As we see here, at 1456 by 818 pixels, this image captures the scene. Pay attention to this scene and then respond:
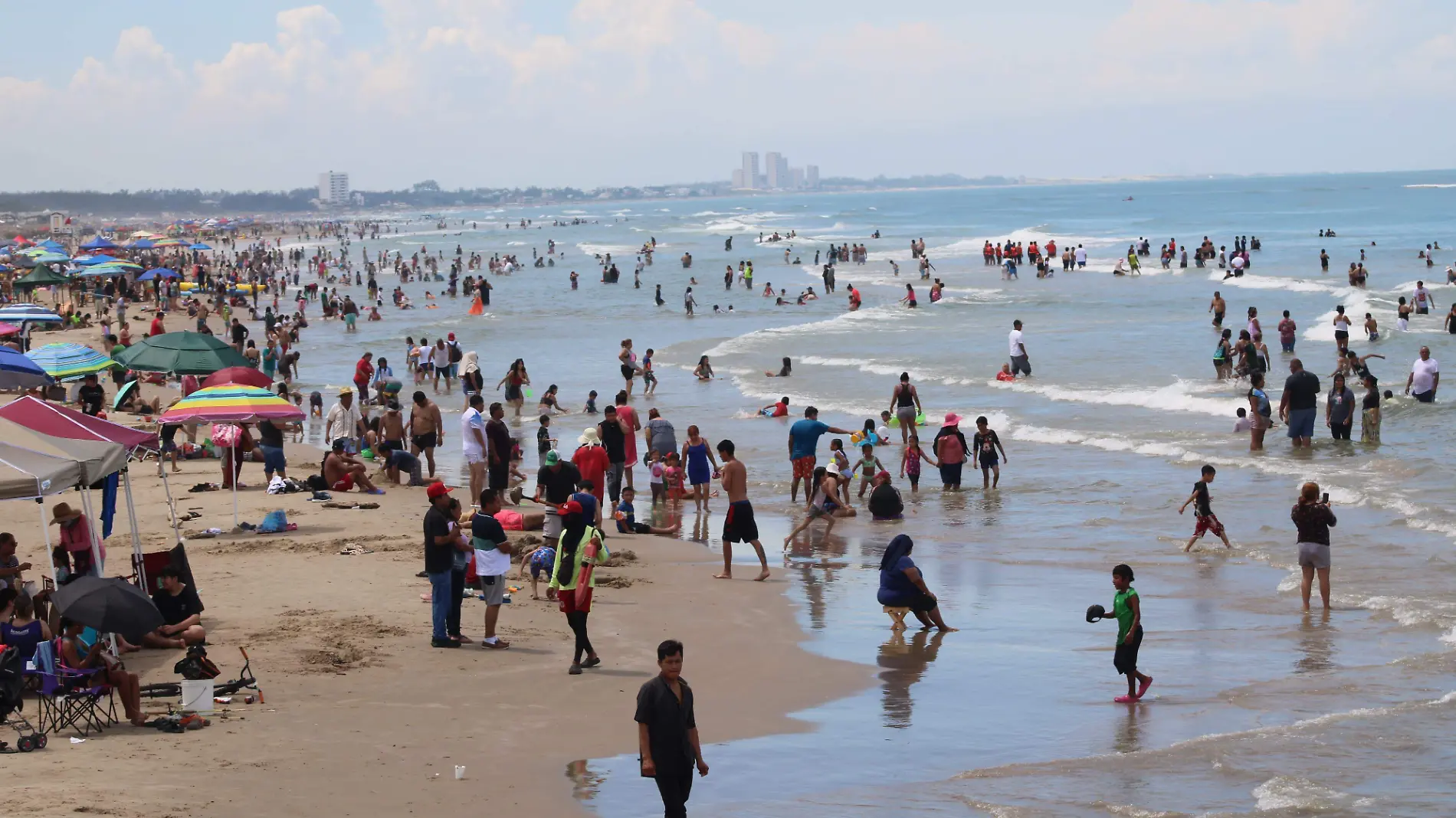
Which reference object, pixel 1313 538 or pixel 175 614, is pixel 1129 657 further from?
pixel 175 614

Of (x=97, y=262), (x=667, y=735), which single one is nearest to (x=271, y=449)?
(x=667, y=735)

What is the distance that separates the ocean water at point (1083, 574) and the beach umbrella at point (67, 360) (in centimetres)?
688

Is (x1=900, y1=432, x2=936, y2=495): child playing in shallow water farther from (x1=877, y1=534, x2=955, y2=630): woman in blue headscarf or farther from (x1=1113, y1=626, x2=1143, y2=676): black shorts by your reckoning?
(x1=1113, y1=626, x2=1143, y2=676): black shorts

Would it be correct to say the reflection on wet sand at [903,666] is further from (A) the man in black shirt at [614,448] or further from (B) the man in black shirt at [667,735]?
(A) the man in black shirt at [614,448]

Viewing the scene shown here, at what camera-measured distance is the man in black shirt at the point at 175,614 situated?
9.66 m

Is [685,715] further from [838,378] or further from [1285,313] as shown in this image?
[1285,313]

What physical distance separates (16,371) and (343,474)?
4.17 m

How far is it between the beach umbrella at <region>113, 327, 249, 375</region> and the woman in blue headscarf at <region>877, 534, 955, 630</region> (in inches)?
424

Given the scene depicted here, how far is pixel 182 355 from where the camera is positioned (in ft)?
59.9

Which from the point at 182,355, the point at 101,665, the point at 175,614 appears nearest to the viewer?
the point at 101,665

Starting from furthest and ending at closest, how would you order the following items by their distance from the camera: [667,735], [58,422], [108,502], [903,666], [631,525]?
[631,525] < [108,502] < [903,666] < [58,422] < [667,735]

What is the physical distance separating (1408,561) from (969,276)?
4978 centimetres

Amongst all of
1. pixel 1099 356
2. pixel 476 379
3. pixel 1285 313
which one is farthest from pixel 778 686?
pixel 1285 313

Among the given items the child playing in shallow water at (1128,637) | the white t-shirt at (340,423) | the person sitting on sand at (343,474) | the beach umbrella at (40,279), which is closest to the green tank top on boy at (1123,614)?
the child playing in shallow water at (1128,637)
